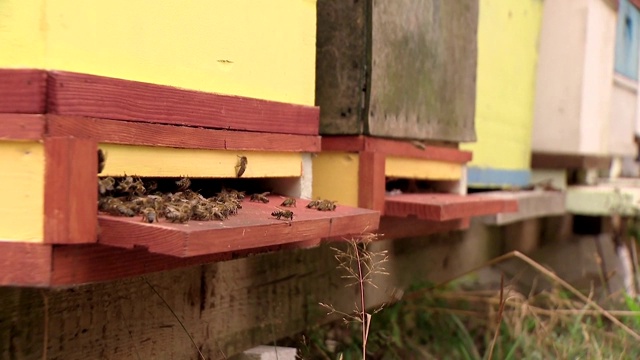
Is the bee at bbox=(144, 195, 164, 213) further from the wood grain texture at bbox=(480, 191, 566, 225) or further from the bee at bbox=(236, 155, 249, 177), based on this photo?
the wood grain texture at bbox=(480, 191, 566, 225)

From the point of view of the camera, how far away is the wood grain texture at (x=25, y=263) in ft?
4.20

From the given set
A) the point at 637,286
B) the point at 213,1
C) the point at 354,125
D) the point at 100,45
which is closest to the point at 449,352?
the point at 354,125

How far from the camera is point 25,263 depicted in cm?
129

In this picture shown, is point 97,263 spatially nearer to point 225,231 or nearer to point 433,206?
point 225,231

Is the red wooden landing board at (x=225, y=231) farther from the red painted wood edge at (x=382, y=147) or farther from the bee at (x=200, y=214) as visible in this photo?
the red painted wood edge at (x=382, y=147)

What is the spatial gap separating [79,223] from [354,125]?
119 centimetres

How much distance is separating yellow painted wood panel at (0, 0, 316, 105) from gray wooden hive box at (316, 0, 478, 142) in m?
0.26

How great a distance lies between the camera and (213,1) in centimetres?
167

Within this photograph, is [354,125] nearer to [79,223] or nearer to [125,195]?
[125,195]

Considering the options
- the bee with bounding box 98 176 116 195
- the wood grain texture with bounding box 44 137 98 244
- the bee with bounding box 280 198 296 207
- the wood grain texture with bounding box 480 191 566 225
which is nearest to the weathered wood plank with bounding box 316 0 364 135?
the bee with bounding box 280 198 296 207

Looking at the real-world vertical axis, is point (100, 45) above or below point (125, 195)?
Answer: above

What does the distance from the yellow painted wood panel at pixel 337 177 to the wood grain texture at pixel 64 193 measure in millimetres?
1185

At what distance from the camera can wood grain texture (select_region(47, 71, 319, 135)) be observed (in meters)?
1.31

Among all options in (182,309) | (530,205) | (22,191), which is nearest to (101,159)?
(22,191)
